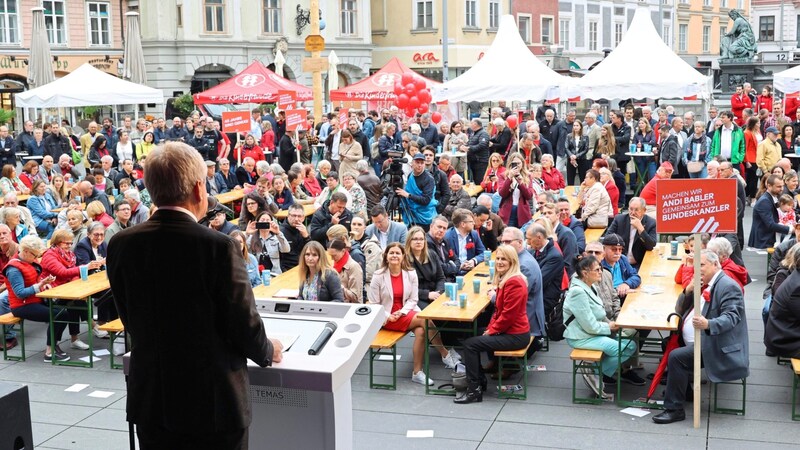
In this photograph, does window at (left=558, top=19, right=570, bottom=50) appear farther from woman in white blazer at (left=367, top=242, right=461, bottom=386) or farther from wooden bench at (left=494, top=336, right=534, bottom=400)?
wooden bench at (left=494, top=336, right=534, bottom=400)

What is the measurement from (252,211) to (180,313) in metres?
8.53

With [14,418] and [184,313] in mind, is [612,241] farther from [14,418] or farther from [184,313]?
[14,418]

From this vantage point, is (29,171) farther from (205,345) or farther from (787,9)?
(787,9)

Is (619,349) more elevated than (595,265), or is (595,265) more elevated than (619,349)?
(595,265)

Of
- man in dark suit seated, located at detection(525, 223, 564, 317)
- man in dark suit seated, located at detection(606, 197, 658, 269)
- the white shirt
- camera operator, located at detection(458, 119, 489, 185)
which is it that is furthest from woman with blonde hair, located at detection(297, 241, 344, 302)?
the white shirt

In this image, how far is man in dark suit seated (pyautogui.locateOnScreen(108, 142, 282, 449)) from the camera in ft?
11.0

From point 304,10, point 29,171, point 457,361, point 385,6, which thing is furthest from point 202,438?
point 385,6

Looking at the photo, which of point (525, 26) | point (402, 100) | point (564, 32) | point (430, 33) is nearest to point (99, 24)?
point (430, 33)

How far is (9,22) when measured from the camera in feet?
120

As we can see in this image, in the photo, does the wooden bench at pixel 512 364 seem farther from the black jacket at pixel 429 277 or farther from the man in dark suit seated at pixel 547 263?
the black jacket at pixel 429 277

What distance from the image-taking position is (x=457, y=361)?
902 cm

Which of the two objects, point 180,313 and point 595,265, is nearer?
point 180,313

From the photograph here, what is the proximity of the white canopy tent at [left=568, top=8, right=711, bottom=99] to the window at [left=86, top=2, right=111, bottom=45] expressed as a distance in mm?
27275

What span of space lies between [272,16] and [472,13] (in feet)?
34.9
